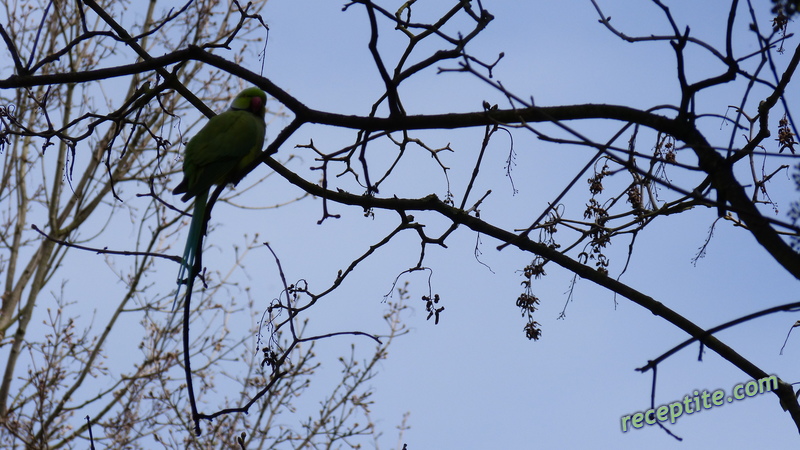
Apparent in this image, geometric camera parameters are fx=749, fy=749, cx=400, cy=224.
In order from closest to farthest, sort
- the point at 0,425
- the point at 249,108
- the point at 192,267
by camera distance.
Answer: the point at 192,267 < the point at 249,108 < the point at 0,425

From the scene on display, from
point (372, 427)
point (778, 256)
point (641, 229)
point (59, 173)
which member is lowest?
point (778, 256)

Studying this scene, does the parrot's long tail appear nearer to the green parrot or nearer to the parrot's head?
the green parrot

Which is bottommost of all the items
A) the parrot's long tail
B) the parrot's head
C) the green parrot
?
the parrot's long tail

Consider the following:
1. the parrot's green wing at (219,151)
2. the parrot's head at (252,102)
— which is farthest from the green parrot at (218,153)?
the parrot's head at (252,102)

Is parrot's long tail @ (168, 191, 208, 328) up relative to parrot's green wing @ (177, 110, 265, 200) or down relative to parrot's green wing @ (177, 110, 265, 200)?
down

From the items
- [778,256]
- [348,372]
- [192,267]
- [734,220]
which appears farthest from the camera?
[348,372]

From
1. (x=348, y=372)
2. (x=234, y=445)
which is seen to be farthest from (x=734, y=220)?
(x=234, y=445)

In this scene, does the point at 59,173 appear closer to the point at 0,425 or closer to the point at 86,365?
the point at 86,365

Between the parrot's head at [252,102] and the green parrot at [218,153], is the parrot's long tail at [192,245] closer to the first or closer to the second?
the green parrot at [218,153]

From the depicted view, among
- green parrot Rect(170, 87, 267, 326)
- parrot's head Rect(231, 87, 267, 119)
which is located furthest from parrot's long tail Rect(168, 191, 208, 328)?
parrot's head Rect(231, 87, 267, 119)

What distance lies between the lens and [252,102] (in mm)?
4586

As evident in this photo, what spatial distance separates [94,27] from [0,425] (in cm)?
503

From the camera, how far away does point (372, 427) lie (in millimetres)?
7898

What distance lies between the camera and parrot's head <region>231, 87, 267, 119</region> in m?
4.55
